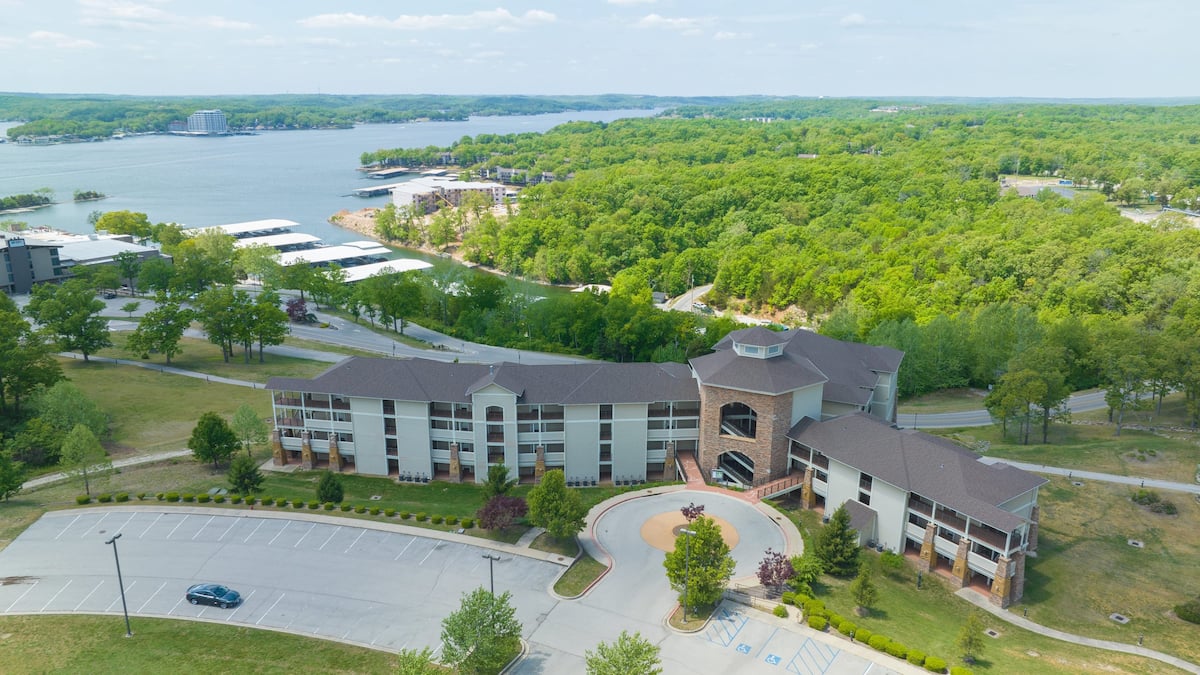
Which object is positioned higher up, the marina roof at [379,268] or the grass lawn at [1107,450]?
the marina roof at [379,268]

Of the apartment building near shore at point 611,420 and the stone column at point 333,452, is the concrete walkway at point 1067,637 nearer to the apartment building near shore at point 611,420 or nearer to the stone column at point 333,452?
the apartment building near shore at point 611,420

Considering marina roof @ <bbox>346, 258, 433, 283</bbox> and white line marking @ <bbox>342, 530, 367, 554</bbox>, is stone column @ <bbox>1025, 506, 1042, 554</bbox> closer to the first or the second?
white line marking @ <bbox>342, 530, 367, 554</bbox>

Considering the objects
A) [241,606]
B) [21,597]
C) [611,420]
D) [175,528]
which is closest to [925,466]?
[611,420]

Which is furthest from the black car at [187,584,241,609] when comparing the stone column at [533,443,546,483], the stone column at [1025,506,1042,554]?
the stone column at [1025,506,1042,554]

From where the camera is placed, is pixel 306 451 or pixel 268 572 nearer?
pixel 268 572

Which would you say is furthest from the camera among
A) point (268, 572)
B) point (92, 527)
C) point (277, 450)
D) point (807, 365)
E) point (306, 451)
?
point (277, 450)

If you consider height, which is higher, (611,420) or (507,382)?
(507,382)

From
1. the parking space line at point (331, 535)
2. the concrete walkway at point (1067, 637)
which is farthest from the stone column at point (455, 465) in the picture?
the concrete walkway at point (1067, 637)

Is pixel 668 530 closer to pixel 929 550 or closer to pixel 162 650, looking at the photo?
pixel 929 550
